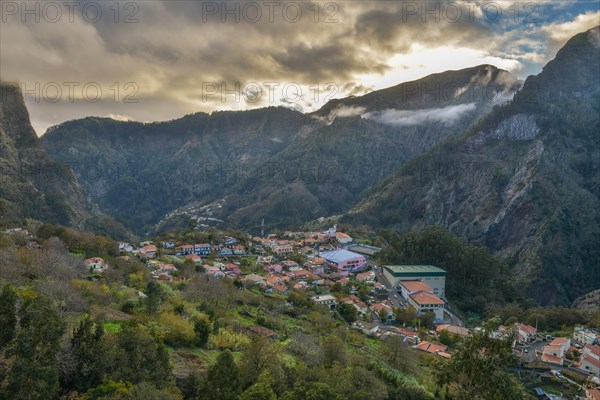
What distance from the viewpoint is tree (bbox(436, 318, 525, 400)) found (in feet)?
35.4

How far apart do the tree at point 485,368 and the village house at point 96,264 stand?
85.9 ft

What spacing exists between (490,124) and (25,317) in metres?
139

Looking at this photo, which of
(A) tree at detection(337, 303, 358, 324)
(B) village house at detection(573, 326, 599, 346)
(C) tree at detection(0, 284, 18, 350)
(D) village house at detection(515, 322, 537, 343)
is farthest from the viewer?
(D) village house at detection(515, 322, 537, 343)

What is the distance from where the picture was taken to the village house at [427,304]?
149 feet

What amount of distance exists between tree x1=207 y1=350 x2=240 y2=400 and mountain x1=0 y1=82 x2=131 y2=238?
80.5 meters

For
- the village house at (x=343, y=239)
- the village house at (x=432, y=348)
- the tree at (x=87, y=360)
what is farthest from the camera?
the village house at (x=343, y=239)

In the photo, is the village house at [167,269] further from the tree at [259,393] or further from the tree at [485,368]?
the tree at [485,368]

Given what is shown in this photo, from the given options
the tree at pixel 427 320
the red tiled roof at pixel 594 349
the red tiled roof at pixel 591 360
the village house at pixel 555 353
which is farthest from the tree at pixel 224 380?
the red tiled roof at pixel 594 349

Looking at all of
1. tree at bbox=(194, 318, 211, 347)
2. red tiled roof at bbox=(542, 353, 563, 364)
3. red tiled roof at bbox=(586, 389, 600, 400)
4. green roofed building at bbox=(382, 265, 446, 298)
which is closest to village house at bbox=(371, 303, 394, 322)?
green roofed building at bbox=(382, 265, 446, 298)

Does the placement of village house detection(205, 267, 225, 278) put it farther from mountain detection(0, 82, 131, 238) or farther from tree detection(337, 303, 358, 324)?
mountain detection(0, 82, 131, 238)

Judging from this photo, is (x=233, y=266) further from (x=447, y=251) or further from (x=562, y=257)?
(x=562, y=257)

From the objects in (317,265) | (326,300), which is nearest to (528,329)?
(326,300)

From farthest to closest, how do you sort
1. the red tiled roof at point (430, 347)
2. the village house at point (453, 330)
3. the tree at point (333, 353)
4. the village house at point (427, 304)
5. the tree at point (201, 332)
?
1. the village house at point (427, 304)
2. the village house at point (453, 330)
3. the red tiled roof at point (430, 347)
4. the tree at point (333, 353)
5. the tree at point (201, 332)

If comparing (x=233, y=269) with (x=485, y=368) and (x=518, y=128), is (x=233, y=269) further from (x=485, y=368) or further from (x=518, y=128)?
(x=518, y=128)
